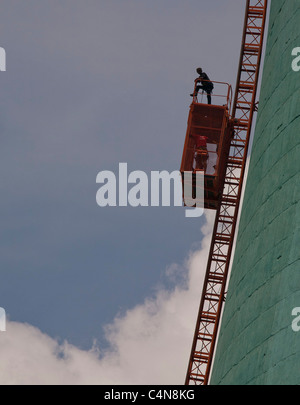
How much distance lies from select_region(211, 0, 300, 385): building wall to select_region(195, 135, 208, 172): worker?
19453mm

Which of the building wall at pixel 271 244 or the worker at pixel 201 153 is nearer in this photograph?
the building wall at pixel 271 244

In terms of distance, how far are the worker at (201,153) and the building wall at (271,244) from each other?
1945 cm

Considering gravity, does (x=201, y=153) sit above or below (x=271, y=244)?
above

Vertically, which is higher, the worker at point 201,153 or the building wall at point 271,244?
the worker at point 201,153

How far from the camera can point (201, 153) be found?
5269cm

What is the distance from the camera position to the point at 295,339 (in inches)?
871

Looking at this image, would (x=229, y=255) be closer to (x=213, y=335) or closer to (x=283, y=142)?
(x=213, y=335)

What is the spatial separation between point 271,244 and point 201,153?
27.1m

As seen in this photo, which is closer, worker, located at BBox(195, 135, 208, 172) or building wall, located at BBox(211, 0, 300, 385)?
building wall, located at BBox(211, 0, 300, 385)

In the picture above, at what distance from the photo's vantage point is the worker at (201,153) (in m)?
52.6

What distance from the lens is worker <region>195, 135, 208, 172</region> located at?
173 ft

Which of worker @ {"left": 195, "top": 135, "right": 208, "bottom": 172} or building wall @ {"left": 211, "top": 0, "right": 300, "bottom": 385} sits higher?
worker @ {"left": 195, "top": 135, "right": 208, "bottom": 172}
